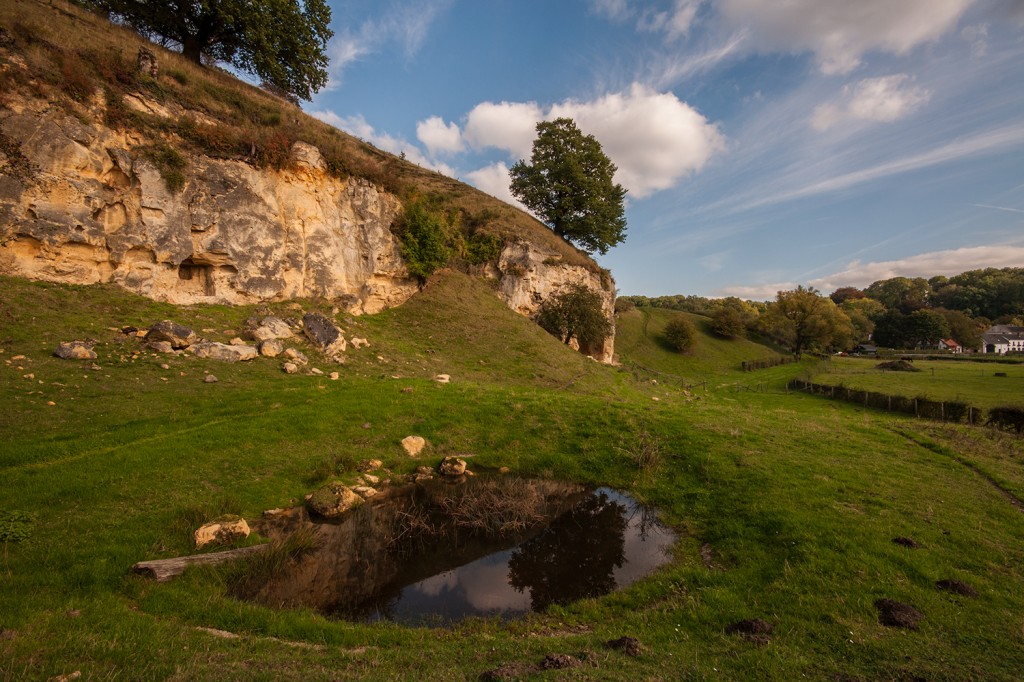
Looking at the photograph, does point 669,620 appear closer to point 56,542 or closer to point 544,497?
point 544,497

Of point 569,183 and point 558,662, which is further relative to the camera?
point 569,183

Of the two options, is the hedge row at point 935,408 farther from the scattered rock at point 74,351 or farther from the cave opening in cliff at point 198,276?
the cave opening in cliff at point 198,276

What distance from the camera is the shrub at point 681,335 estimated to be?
61406 mm

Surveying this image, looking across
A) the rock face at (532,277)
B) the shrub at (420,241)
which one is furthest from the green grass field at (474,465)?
the rock face at (532,277)

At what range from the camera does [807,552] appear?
819cm

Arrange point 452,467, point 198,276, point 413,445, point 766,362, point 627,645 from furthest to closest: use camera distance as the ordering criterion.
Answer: point 766,362 < point 198,276 < point 413,445 < point 452,467 < point 627,645

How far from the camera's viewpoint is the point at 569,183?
51375 mm

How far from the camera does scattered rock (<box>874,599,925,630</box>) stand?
609 centimetres

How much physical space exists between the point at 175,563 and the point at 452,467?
714 cm

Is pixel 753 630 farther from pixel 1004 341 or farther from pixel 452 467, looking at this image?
pixel 1004 341

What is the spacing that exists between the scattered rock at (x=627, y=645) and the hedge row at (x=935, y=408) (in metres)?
27.2

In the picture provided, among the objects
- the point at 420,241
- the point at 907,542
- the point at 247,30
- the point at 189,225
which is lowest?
the point at 907,542

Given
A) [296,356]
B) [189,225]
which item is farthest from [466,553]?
[189,225]

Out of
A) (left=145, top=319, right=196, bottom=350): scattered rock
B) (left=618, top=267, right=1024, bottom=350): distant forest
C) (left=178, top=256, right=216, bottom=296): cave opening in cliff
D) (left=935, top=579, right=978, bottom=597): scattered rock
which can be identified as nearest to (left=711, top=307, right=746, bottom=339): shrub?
(left=618, top=267, right=1024, bottom=350): distant forest
